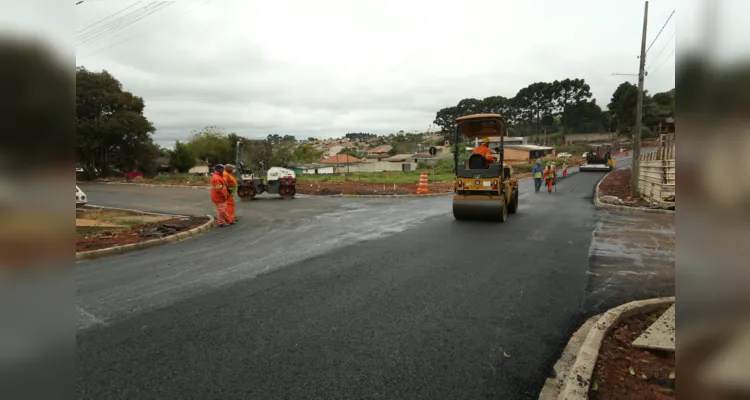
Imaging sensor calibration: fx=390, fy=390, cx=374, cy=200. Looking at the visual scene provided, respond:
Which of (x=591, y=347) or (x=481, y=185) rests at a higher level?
(x=481, y=185)

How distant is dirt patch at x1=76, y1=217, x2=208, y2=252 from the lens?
836 centimetres

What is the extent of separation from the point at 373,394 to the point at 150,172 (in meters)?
46.5

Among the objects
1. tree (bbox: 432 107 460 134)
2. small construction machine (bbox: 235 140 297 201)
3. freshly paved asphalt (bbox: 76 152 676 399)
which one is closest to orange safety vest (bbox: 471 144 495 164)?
freshly paved asphalt (bbox: 76 152 676 399)

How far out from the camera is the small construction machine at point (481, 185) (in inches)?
414

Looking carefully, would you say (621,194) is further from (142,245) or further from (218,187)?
(142,245)

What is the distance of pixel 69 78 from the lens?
84 cm

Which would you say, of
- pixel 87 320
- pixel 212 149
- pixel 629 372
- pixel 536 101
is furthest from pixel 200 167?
pixel 536 101

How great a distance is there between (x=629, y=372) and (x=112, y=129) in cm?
4134

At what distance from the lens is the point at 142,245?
8.46 metres

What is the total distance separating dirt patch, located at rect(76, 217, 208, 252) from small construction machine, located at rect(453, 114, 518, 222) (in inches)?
289

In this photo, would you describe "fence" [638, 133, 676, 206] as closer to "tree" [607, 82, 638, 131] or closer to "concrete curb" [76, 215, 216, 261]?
"tree" [607, 82, 638, 131]

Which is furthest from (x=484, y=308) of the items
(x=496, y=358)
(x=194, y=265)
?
(x=194, y=265)

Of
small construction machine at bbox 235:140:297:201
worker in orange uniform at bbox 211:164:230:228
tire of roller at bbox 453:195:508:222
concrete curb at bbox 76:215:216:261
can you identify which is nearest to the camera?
concrete curb at bbox 76:215:216:261

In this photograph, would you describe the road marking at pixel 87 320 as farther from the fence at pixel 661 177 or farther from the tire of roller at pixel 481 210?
the fence at pixel 661 177
